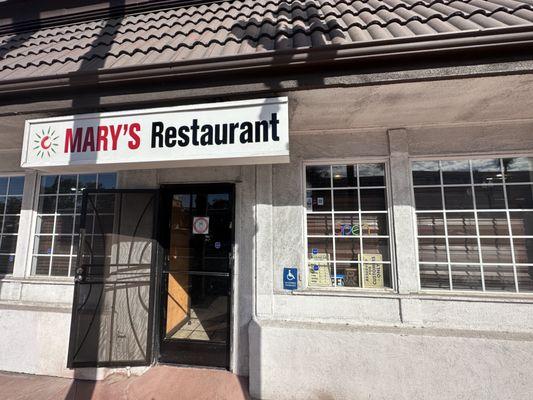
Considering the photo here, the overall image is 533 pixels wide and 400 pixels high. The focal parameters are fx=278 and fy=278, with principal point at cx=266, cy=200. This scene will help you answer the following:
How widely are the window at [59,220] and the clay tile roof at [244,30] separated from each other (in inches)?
64.6

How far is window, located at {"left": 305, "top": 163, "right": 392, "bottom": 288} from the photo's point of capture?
3514mm

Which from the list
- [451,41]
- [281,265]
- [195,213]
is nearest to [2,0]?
[195,213]

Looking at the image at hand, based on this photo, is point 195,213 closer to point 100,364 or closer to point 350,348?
point 100,364

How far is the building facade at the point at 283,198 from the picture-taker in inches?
104

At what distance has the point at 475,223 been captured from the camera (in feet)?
11.2

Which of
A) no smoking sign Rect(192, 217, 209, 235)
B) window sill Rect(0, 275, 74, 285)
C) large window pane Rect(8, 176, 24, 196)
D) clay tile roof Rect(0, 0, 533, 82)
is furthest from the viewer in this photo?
large window pane Rect(8, 176, 24, 196)

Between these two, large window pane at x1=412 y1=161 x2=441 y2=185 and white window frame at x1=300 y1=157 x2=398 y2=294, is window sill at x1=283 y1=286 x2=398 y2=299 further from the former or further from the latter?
large window pane at x1=412 y1=161 x2=441 y2=185

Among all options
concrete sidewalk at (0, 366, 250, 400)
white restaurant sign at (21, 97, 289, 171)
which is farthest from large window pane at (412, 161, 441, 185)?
concrete sidewalk at (0, 366, 250, 400)

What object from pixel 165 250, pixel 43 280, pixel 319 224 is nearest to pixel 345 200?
pixel 319 224

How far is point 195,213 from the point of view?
391cm

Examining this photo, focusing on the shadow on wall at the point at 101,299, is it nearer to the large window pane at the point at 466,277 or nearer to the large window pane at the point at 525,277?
the large window pane at the point at 466,277

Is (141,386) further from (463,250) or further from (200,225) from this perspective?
(463,250)

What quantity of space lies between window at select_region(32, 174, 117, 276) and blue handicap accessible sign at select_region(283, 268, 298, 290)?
9.42ft

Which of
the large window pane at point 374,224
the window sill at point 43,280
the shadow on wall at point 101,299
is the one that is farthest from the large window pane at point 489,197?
the window sill at point 43,280
